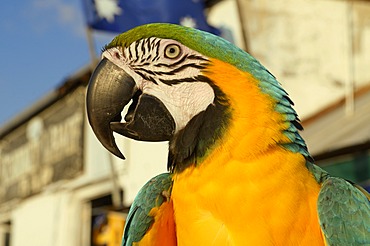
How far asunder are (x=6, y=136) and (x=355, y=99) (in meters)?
5.70

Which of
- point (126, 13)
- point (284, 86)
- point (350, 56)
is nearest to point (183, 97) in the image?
point (126, 13)

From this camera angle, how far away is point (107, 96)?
4.98 feet

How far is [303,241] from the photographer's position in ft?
4.69

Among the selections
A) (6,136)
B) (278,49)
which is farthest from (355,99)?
(6,136)

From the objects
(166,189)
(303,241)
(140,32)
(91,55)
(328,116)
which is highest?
(91,55)

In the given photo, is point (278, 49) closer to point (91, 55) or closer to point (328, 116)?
point (328, 116)

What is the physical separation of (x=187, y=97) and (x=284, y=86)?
4.55 m

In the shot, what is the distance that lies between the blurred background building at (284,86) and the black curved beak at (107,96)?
9.98 ft

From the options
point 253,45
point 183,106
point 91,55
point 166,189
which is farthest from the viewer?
point 253,45

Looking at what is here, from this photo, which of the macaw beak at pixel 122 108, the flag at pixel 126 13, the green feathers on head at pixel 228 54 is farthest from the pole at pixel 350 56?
the macaw beak at pixel 122 108

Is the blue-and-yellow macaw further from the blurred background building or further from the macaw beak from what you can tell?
the blurred background building

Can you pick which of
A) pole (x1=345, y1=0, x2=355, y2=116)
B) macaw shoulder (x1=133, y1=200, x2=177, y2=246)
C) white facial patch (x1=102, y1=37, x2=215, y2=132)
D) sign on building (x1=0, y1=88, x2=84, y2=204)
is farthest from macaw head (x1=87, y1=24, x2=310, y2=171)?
sign on building (x1=0, y1=88, x2=84, y2=204)

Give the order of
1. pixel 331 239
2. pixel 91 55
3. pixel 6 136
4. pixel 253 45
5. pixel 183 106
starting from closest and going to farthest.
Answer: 1. pixel 331 239
2. pixel 183 106
3. pixel 91 55
4. pixel 253 45
5. pixel 6 136

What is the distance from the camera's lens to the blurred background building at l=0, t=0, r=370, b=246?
5367 mm
